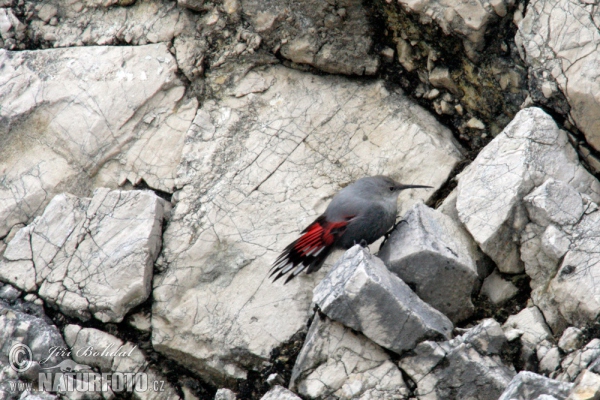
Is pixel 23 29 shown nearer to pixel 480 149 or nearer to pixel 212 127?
pixel 212 127

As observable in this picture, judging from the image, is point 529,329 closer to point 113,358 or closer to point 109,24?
point 113,358

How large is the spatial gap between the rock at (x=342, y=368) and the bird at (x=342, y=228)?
0.62 metres

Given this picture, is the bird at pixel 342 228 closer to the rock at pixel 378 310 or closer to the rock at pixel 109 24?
the rock at pixel 378 310

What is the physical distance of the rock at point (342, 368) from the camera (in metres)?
4.06

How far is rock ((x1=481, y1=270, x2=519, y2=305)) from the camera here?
4.61m

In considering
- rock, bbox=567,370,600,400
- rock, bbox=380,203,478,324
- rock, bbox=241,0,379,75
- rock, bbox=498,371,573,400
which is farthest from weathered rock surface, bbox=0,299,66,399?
rock, bbox=567,370,600,400

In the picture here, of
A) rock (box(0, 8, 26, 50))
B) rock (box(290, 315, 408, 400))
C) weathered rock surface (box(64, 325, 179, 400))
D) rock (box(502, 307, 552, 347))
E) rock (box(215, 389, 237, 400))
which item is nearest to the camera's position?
rock (box(290, 315, 408, 400))

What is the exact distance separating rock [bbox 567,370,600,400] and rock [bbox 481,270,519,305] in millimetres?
1190

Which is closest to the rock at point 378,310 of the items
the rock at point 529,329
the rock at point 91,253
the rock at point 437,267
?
the rock at point 437,267

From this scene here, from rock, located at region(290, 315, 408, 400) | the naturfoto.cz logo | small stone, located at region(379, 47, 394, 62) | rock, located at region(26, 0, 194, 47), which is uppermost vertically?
small stone, located at region(379, 47, 394, 62)

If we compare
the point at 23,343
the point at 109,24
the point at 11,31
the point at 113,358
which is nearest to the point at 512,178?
the point at 113,358

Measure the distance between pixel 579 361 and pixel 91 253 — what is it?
11.3 ft

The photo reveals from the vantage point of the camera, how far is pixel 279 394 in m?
4.11

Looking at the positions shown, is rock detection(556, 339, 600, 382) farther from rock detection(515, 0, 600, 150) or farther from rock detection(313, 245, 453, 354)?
rock detection(515, 0, 600, 150)
